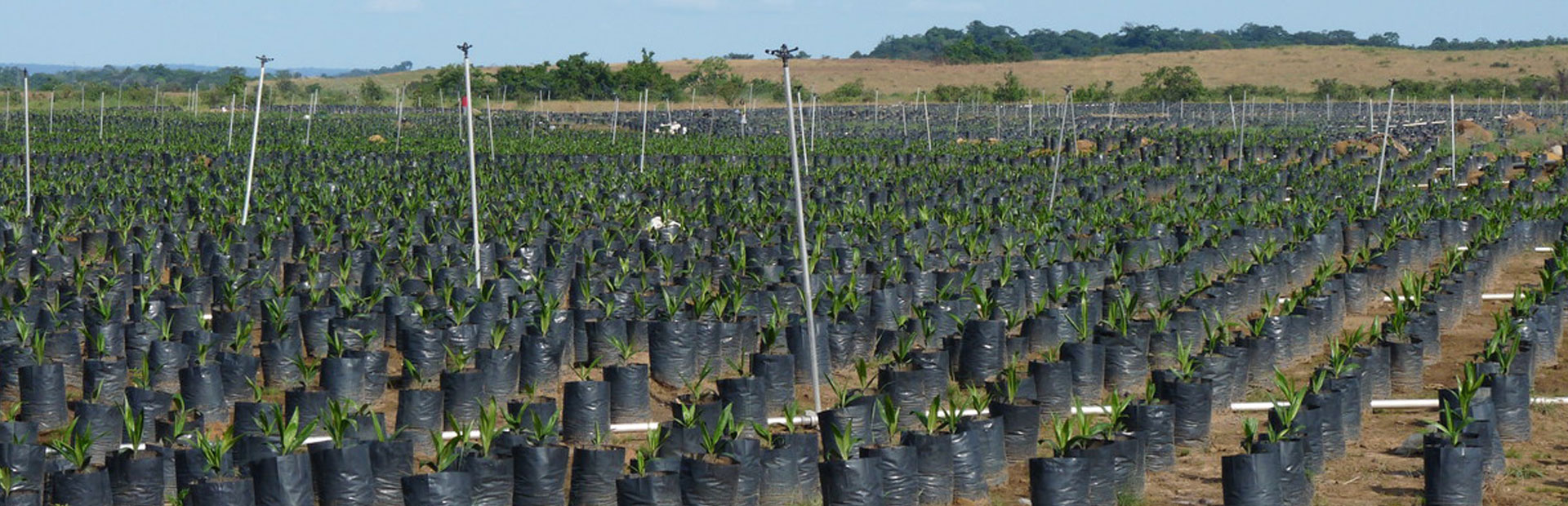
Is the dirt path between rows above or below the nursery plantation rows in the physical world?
below

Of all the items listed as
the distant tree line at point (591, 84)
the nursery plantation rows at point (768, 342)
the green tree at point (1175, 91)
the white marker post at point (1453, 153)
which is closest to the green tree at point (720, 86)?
the distant tree line at point (591, 84)

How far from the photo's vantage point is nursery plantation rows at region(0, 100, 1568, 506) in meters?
A: 8.34

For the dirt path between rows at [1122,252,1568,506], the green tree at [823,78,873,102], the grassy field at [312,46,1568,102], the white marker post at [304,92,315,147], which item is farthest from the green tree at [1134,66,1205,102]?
the dirt path between rows at [1122,252,1568,506]

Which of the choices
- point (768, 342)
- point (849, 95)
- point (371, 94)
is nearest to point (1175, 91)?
point (849, 95)

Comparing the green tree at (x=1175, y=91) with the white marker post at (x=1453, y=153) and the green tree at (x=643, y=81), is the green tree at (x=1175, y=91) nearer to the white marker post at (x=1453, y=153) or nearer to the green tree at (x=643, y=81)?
the green tree at (x=643, y=81)

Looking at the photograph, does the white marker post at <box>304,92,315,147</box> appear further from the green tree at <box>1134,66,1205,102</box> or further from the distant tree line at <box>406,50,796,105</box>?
the green tree at <box>1134,66,1205,102</box>

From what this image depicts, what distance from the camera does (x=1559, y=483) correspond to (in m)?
9.25

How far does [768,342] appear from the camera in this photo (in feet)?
37.6

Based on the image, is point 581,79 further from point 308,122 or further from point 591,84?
point 308,122

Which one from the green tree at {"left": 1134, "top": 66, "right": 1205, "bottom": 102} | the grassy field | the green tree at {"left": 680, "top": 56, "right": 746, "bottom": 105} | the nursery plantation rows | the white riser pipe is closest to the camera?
the nursery plantation rows

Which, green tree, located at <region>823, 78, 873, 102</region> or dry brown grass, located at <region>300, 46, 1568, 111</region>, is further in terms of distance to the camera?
dry brown grass, located at <region>300, 46, 1568, 111</region>

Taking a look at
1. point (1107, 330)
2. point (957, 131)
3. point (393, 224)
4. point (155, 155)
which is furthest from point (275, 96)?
point (1107, 330)

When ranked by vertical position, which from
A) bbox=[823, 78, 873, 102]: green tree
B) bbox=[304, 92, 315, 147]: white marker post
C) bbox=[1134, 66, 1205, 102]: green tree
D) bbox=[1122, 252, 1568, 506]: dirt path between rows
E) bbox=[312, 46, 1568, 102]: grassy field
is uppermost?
bbox=[312, 46, 1568, 102]: grassy field

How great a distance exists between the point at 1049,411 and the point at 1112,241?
24.4 feet
